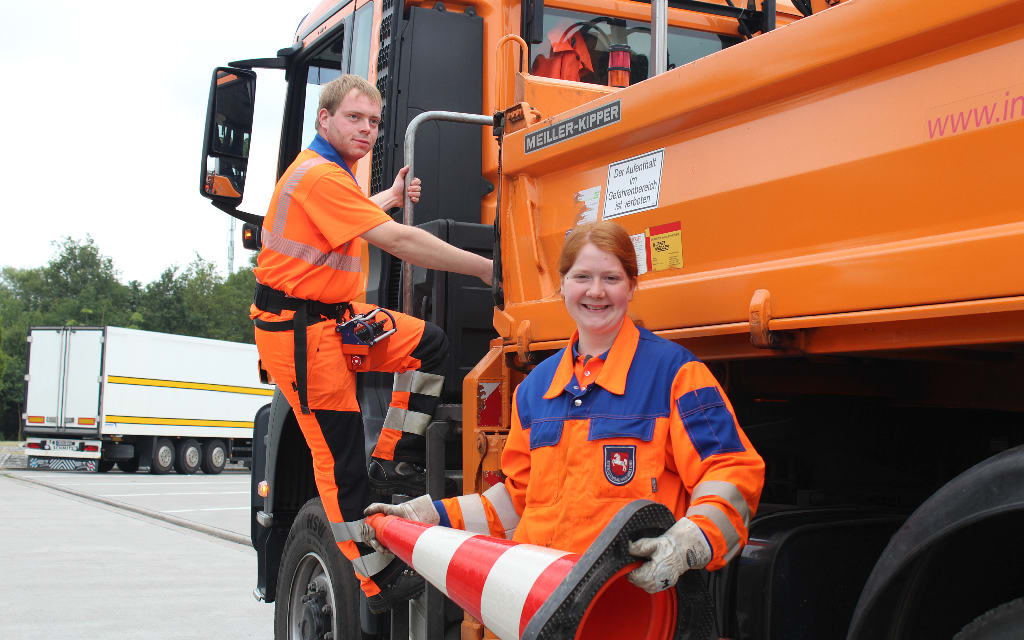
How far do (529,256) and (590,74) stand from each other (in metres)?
1.47

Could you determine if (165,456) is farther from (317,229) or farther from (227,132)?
(317,229)

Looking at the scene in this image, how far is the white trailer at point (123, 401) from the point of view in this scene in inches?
906

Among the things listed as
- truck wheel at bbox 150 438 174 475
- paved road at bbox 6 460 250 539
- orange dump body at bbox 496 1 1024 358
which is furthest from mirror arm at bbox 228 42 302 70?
truck wheel at bbox 150 438 174 475

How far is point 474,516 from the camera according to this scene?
2701 mm

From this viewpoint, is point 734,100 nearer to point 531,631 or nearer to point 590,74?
point 531,631

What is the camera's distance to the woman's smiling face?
8.05 ft

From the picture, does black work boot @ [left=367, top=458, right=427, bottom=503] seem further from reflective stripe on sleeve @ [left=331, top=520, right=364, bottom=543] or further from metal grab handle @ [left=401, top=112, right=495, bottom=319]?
metal grab handle @ [left=401, top=112, right=495, bottom=319]

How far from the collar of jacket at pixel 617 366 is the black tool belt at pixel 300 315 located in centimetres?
154

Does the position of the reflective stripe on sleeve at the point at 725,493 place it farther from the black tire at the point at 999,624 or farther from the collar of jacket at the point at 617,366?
the black tire at the point at 999,624

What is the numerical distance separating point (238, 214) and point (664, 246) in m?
3.09

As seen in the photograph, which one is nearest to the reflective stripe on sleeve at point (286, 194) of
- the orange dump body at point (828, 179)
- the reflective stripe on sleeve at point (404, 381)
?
the reflective stripe on sleeve at point (404, 381)

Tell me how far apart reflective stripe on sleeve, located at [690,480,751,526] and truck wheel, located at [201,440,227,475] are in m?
24.9

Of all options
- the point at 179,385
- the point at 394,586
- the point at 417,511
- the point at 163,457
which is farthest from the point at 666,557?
the point at 163,457

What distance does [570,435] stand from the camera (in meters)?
2.44
